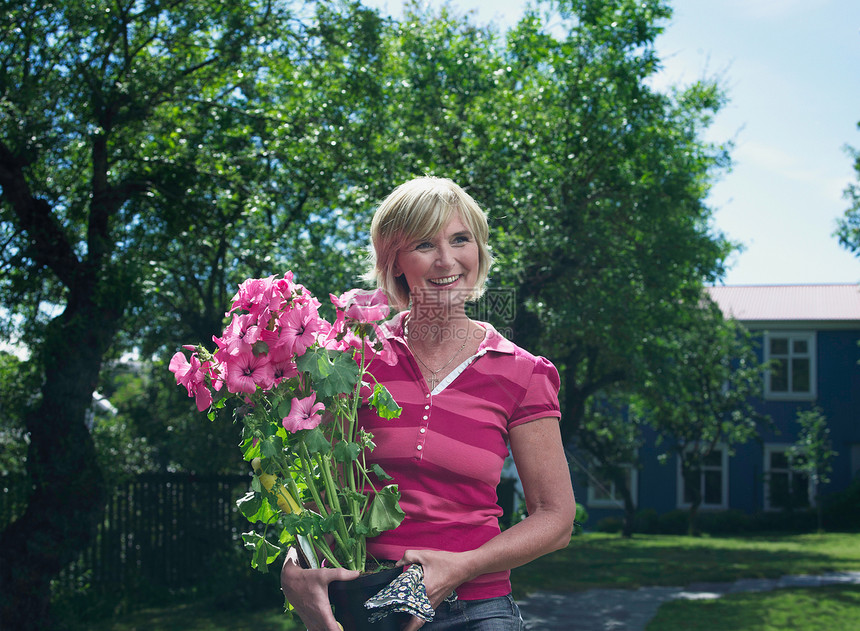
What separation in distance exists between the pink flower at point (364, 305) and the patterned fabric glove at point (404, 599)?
512 mm

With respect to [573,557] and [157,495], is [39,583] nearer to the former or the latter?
[157,495]

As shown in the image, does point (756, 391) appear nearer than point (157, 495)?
No

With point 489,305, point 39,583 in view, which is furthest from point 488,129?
point 39,583

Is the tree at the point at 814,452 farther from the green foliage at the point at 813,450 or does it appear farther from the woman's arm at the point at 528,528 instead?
the woman's arm at the point at 528,528

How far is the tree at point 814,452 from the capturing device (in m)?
22.2

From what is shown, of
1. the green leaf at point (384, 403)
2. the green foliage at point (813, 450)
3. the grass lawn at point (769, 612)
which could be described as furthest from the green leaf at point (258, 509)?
the green foliage at point (813, 450)

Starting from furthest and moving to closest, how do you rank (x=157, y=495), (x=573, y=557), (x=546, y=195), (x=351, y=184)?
(x=573, y=557) < (x=157, y=495) < (x=546, y=195) < (x=351, y=184)

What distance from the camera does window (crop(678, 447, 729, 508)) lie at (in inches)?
963

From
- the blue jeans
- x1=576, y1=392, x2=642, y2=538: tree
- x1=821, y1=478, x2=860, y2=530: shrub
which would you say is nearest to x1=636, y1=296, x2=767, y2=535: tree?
x1=576, y1=392, x2=642, y2=538: tree

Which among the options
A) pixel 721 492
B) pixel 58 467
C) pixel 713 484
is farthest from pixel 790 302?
pixel 58 467

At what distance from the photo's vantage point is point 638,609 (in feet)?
30.3

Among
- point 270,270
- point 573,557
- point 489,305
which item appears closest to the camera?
point 489,305

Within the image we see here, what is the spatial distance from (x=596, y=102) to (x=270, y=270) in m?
4.23

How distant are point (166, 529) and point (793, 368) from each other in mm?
20741
